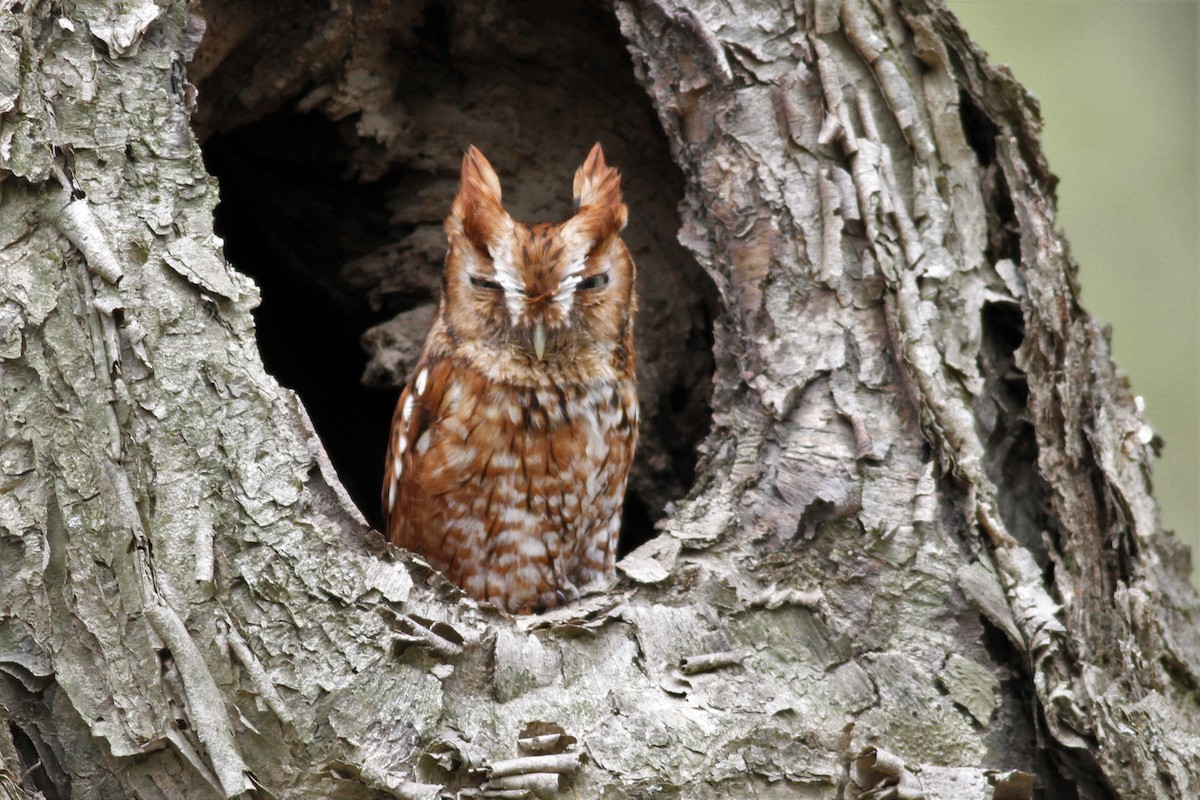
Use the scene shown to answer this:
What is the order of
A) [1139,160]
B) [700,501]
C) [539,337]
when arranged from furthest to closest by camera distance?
1. [1139,160]
2. [539,337]
3. [700,501]

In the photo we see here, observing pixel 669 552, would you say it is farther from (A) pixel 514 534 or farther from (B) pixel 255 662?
(B) pixel 255 662

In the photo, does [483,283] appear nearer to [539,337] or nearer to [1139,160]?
[539,337]

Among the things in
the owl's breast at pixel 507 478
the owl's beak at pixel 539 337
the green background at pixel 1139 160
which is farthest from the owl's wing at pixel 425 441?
the green background at pixel 1139 160

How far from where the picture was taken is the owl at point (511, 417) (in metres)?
2.89

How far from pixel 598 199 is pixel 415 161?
1.13 metres

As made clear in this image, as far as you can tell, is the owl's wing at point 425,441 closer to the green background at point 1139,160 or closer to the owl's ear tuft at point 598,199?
the owl's ear tuft at point 598,199

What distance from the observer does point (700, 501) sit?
2676 mm

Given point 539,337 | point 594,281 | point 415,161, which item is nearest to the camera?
point 539,337

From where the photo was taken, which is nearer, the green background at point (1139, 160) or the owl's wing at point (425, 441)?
the owl's wing at point (425, 441)

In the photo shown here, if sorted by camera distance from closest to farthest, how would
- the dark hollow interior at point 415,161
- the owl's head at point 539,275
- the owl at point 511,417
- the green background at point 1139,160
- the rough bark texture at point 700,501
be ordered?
the rough bark texture at point 700,501
the owl's head at point 539,275
the owl at point 511,417
the dark hollow interior at point 415,161
the green background at point 1139,160

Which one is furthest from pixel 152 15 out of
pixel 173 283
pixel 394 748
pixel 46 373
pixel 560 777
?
pixel 560 777

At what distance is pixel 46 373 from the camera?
80.7 inches

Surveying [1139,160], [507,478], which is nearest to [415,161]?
[507,478]

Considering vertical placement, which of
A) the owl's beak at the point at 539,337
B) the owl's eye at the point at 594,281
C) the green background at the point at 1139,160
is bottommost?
the owl's beak at the point at 539,337
